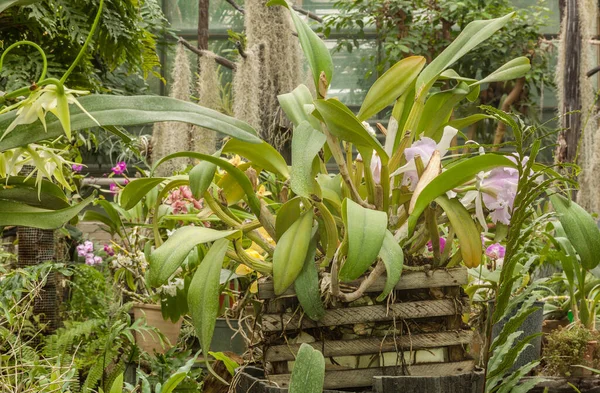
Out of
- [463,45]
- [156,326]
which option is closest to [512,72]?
[463,45]

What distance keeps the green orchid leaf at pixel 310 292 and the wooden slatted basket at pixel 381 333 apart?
0.03m

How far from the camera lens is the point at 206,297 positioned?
2.84ft

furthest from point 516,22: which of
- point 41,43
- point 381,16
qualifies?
point 41,43

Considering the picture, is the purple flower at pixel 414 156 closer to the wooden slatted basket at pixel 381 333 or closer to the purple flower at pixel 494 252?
the wooden slatted basket at pixel 381 333

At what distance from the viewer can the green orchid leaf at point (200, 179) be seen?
34.9 inches

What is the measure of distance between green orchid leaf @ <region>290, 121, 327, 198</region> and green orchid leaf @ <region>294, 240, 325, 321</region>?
0.11m

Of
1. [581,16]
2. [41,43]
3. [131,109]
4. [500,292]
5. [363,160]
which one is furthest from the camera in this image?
[581,16]

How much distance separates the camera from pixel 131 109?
0.83 meters

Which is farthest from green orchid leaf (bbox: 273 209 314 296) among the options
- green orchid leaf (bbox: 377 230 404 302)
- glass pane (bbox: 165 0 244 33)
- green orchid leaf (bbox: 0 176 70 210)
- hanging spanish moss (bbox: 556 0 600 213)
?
glass pane (bbox: 165 0 244 33)

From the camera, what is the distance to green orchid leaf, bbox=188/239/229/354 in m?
0.85

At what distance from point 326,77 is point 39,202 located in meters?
0.44

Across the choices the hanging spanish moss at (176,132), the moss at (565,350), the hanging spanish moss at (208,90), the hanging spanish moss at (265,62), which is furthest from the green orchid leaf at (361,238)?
the hanging spanish moss at (208,90)

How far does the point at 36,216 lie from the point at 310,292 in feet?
1.23

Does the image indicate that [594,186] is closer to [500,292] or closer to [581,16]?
[581,16]
